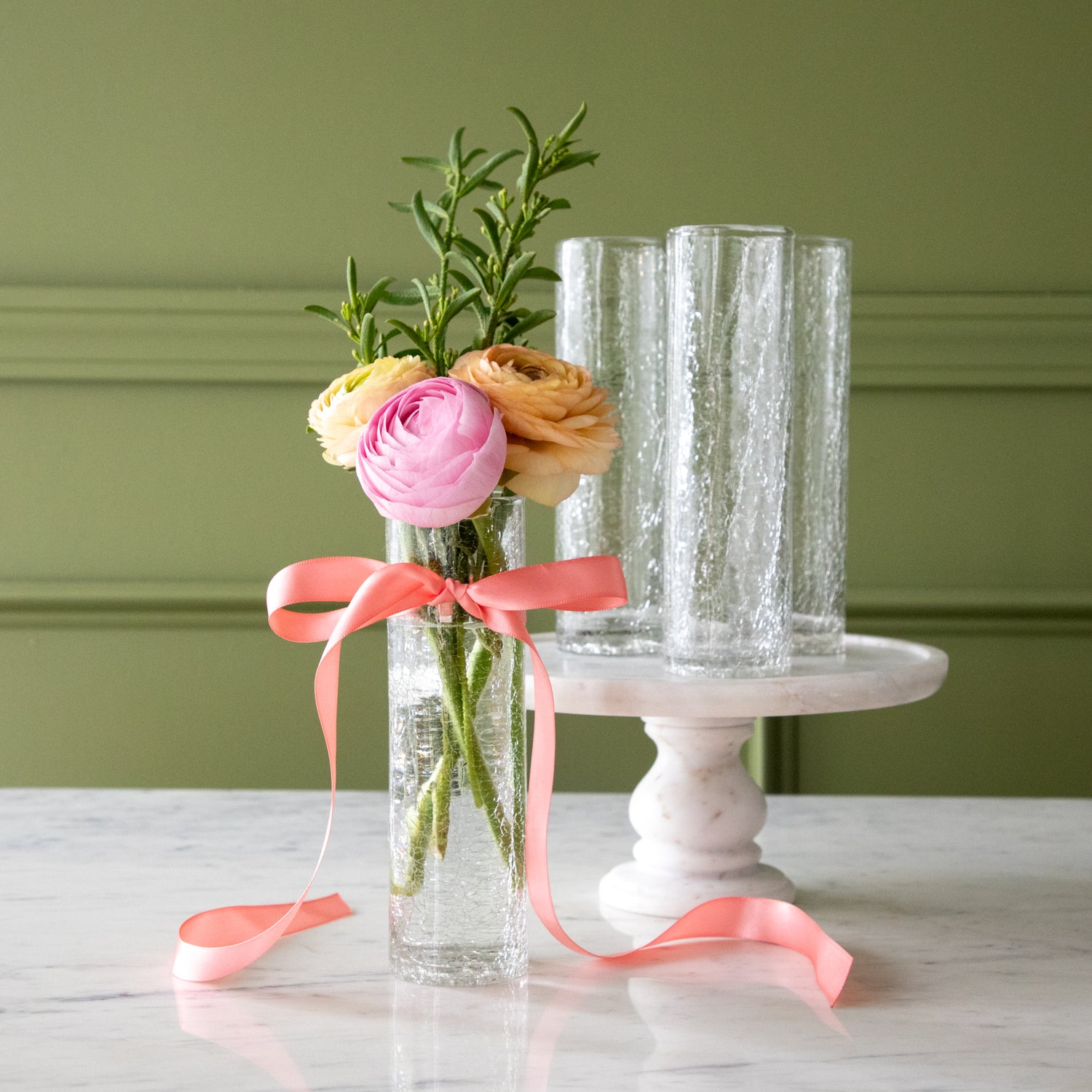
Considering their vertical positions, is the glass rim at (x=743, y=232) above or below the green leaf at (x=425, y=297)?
above

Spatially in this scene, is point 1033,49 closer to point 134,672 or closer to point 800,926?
point 800,926

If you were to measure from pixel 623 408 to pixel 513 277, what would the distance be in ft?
→ 0.74

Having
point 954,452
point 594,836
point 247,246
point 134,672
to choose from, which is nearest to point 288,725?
point 134,672

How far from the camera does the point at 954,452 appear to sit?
1672mm

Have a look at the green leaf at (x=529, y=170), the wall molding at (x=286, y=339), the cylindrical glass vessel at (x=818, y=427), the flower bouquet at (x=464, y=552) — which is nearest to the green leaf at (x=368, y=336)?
the flower bouquet at (x=464, y=552)

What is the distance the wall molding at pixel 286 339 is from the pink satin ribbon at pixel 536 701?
0.99 m

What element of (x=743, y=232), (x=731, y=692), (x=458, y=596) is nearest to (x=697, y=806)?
(x=731, y=692)

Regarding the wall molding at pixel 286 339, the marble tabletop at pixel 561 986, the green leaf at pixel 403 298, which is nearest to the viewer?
the marble tabletop at pixel 561 986

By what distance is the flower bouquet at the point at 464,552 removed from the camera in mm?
658

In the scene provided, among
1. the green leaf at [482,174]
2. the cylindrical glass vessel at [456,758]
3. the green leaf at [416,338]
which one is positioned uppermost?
the green leaf at [482,174]

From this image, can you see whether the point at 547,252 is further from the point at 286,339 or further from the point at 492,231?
the point at 492,231

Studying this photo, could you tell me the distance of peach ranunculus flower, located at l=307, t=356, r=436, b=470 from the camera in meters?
0.66

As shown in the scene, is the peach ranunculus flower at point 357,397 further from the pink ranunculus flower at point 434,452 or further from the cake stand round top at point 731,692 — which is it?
the cake stand round top at point 731,692

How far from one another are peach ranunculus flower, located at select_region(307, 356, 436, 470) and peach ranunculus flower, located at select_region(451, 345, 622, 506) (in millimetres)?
25
